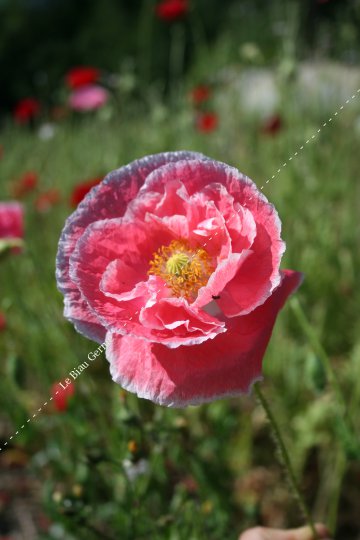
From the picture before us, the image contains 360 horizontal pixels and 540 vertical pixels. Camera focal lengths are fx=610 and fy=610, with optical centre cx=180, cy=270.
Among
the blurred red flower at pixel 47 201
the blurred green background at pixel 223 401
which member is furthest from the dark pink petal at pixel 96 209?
the blurred red flower at pixel 47 201

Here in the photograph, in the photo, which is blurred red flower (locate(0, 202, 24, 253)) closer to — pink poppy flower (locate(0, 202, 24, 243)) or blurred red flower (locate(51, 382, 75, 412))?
pink poppy flower (locate(0, 202, 24, 243))

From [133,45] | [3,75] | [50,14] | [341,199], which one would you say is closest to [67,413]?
[341,199]

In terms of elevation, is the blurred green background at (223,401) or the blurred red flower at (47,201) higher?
the blurred red flower at (47,201)

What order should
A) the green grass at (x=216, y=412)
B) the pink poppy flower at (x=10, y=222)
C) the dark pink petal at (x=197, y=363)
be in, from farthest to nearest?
the pink poppy flower at (x=10, y=222)
the green grass at (x=216, y=412)
the dark pink petal at (x=197, y=363)

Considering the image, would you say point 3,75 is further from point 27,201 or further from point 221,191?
point 221,191

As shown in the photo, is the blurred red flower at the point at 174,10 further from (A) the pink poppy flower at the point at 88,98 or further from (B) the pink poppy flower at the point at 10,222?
(B) the pink poppy flower at the point at 10,222

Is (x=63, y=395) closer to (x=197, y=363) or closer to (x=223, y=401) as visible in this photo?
(x=223, y=401)

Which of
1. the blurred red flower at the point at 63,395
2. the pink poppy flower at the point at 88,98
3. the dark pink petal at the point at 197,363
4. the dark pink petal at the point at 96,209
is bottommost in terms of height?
the blurred red flower at the point at 63,395

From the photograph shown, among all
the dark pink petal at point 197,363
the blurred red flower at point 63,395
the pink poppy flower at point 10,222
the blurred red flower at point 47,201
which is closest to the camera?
the dark pink petal at point 197,363
